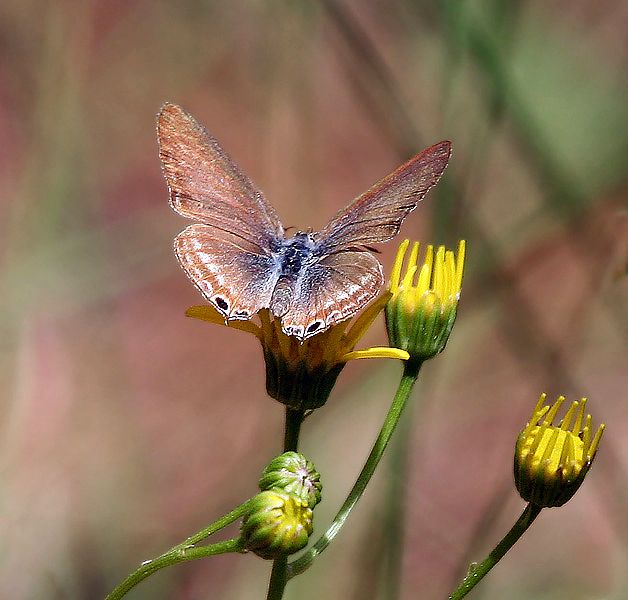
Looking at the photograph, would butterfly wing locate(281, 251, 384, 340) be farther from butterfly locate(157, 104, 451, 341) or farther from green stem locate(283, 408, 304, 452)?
green stem locate(283, 408, 304, 452)

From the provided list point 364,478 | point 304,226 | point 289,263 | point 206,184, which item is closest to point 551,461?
point 364,478

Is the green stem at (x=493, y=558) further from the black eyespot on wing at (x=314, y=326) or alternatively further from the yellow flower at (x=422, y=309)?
the black eyespot on wing at (x=314, y=326)

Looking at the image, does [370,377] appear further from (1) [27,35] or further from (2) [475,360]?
(1) [27,35]

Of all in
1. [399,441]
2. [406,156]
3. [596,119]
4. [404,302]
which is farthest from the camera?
[596,119]

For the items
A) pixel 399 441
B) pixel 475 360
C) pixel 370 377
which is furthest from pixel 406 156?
pixel 475 360

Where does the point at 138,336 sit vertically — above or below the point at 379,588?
above

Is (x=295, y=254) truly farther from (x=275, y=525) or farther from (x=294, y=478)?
(x=275, y=525)

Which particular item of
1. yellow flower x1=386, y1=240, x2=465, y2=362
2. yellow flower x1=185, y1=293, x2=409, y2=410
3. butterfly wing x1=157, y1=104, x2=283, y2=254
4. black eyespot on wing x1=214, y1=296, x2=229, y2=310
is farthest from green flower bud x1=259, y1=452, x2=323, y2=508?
butterfly wing x1=157, y1=104, x2=283, y2=254
